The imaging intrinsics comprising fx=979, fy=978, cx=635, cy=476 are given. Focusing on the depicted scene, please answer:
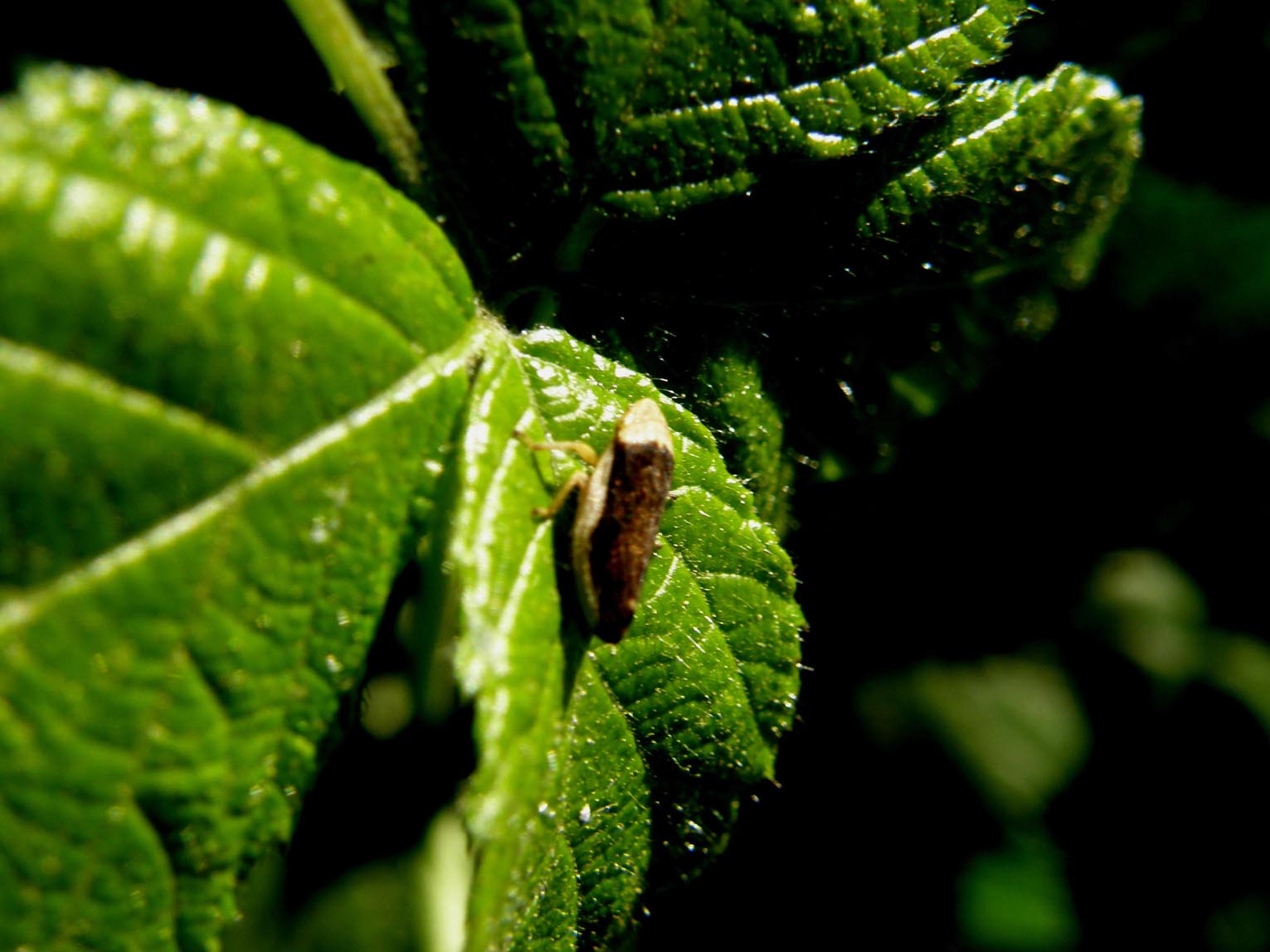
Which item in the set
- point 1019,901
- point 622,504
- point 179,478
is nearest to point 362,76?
point 179,478

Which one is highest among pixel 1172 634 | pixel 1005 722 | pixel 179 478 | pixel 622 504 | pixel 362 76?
pixel 362 76

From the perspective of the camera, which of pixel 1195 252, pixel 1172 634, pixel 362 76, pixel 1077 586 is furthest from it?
pixel 1172 634

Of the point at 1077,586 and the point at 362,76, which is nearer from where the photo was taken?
the point at 362,76

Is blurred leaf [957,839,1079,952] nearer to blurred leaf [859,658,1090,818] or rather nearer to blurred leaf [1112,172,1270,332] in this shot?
blurred leaf [859,658,1090,818]

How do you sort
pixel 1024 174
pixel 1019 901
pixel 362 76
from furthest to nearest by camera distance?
1. pixel 1019 901
2. pixel 1024 174
3. pixel 362 76

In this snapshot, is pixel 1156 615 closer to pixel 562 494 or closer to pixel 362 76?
pixel 562 494

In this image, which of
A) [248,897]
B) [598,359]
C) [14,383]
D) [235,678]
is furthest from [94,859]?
[248,897]

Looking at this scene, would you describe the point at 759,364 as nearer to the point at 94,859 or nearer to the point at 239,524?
the point at 239,524
